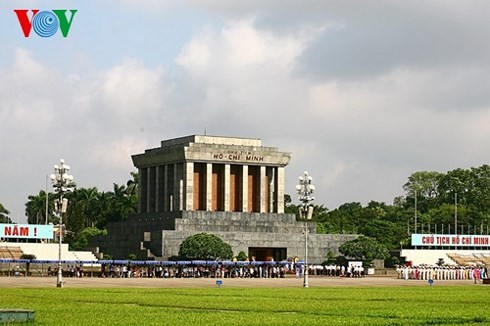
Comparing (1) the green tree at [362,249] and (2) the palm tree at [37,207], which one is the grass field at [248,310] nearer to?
(1) the green tree at [362,249]

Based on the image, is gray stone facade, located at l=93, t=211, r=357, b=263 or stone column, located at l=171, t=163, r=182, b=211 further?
stone column, located at l=171, t=163, r=182, b=211

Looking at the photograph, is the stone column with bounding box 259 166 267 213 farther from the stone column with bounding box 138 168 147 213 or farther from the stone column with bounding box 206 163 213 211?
the stone column with bounding box 138 168 147 213

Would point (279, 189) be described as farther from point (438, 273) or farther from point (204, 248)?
point (438, 273)

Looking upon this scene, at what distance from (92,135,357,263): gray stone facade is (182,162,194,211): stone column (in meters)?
0.11

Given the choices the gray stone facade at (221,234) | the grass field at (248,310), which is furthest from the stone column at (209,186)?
the grass field at (248,310)

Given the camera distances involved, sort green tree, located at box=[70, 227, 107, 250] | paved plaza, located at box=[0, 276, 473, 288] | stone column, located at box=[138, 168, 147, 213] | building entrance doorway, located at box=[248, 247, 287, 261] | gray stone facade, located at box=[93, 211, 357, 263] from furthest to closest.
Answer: stone column, located at box=[138, 168, 147, 213] < green tree, located at box=[70, 227, 107, 250] < building entrance doorway, located at box=[248, 247, 287, 261] < gray stone facade, located at box=[93, 211, 357, 263] < paved plaza, located at box=[0, 276, 473, 288]

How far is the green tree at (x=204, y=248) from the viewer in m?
101

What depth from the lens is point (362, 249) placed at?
108688 millimetres

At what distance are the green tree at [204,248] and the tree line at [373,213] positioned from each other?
78.3 ft

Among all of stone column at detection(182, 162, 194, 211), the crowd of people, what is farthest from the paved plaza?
stone column at detection(182, 162, 194, 211)

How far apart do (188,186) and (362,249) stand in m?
20.3

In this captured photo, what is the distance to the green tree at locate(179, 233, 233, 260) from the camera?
100625 mm

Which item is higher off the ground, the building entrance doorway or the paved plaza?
the building entrance doorway

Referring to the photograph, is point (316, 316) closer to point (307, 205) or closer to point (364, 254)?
point (307, 205)
